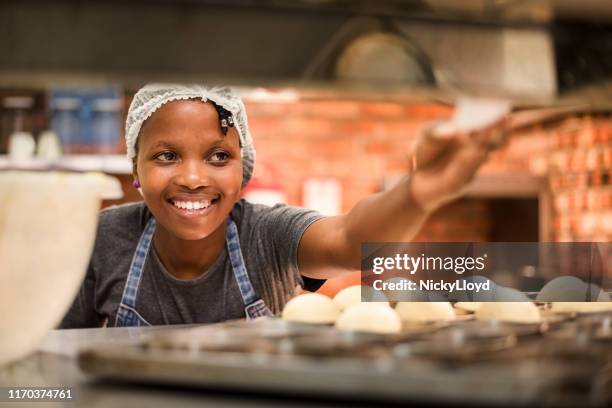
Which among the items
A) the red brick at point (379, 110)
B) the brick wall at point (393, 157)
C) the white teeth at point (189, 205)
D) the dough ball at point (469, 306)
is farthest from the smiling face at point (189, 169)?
the red brick at point (379, 110)

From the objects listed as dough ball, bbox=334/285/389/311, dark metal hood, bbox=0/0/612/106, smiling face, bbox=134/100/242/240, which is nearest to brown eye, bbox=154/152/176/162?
smiling face, bbox=134/100/242/240

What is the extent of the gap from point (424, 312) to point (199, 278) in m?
0.59

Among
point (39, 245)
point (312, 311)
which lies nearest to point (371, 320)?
point (312, 311)

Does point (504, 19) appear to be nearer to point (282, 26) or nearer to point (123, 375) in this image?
point (282, 26)

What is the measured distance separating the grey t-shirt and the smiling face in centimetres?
12

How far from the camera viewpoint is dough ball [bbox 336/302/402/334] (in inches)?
30.2

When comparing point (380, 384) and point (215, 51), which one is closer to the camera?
point (380, 384)

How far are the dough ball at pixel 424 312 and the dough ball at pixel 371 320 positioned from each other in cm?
9

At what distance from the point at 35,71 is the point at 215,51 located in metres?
0.34

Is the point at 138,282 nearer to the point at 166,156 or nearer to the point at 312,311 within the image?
the point at 166,156

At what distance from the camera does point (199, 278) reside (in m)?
1.37

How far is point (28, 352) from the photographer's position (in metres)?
0.77

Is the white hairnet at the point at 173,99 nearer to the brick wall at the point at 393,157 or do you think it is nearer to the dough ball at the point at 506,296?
the dough ball at the point at 506,296

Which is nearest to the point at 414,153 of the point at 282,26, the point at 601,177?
the point at 282,26
